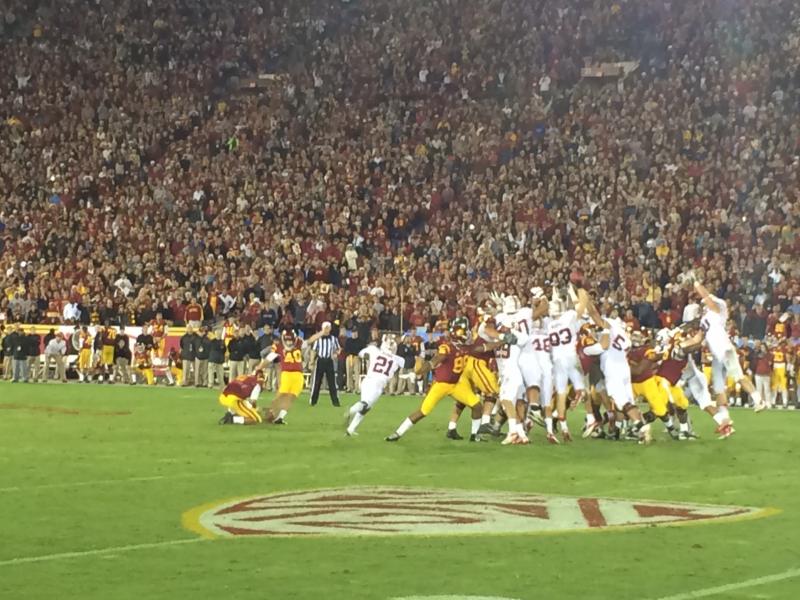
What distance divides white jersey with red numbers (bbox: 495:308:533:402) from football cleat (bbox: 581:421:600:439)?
59.1 inches

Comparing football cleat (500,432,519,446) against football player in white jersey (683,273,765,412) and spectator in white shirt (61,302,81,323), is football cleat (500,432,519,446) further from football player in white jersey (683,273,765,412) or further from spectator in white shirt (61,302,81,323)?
spectator in white shirt (61,302,81,323)

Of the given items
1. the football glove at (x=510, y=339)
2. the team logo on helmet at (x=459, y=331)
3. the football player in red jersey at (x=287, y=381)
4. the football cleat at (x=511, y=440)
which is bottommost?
the football cleat at (x=511, y=440)

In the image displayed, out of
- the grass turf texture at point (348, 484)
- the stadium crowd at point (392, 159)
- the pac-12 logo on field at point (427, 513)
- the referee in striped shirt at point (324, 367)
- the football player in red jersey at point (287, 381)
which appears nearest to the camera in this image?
the grass turf texture at point (348, 484)

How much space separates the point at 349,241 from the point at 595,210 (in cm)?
595

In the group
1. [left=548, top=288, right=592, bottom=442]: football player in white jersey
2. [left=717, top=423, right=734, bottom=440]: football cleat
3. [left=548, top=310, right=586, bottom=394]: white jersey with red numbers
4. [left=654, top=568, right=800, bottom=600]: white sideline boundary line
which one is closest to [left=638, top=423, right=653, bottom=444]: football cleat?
[left=548, top=288, right=592, bottom=442]: football player in white jersey

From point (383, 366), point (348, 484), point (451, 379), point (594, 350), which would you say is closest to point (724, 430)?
point (594, 350)

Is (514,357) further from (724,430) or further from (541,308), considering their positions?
(724,430)

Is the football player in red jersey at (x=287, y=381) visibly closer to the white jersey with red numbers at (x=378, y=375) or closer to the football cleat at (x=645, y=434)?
the white jersey with red numbers at (x=378, y=375)

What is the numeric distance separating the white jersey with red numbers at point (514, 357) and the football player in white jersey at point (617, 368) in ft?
2.72

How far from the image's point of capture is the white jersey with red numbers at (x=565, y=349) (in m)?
17.2

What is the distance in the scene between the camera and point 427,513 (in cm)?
1096

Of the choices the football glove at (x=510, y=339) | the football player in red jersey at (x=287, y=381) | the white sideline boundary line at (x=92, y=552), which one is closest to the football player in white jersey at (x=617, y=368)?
the football glove at (x=510, y=339)

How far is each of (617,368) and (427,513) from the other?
21.5 ft

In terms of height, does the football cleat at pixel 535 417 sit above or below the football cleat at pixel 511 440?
above
